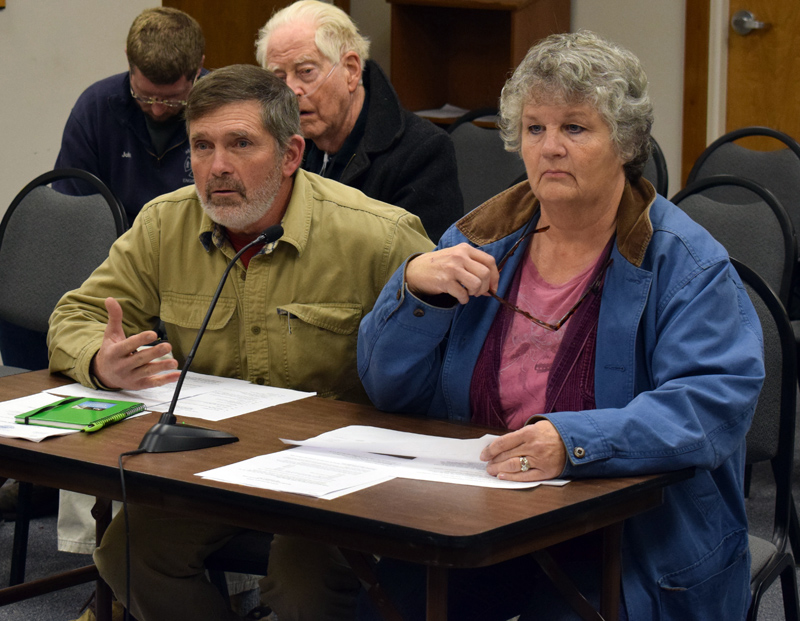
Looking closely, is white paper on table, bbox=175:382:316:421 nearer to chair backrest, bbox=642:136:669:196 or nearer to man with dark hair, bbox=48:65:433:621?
man with dark hair, bbox=48:65:433:621

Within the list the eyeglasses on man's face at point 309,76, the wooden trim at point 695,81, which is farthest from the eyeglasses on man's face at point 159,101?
the wooden trim at point 695,81

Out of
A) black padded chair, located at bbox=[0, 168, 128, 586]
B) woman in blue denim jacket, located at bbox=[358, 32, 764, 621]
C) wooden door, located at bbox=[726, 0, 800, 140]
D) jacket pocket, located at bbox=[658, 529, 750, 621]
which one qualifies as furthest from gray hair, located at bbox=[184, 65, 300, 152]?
wooden door, located at bbox=[726, 0, 800, 140]

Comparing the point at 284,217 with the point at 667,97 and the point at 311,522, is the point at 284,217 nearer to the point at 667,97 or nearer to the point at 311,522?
the point at 311,522

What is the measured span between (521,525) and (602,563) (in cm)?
29

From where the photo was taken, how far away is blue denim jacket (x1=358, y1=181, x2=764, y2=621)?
1.36m

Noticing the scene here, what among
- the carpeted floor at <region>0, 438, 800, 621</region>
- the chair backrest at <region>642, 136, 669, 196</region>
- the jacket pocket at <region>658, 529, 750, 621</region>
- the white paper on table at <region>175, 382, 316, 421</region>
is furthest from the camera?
the chair backrest at <region>642, 136, 669, 196</region>

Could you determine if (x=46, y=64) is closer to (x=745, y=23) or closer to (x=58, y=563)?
(x=58, y=563)

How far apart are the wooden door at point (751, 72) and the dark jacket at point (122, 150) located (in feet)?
7.77

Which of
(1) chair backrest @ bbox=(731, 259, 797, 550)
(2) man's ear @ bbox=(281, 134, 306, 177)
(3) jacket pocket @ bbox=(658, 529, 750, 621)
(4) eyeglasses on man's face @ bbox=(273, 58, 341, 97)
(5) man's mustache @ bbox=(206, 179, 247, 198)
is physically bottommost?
(3) jacket pocket @ bbox=(658, 529, 750, 621)

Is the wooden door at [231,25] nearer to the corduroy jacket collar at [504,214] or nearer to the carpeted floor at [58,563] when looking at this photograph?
the carpeted floor at [58,563]

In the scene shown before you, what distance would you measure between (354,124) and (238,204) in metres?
0.93

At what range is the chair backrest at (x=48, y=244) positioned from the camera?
274 cm

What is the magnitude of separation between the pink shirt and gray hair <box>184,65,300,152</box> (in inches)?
24.9

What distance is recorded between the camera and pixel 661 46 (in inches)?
181
